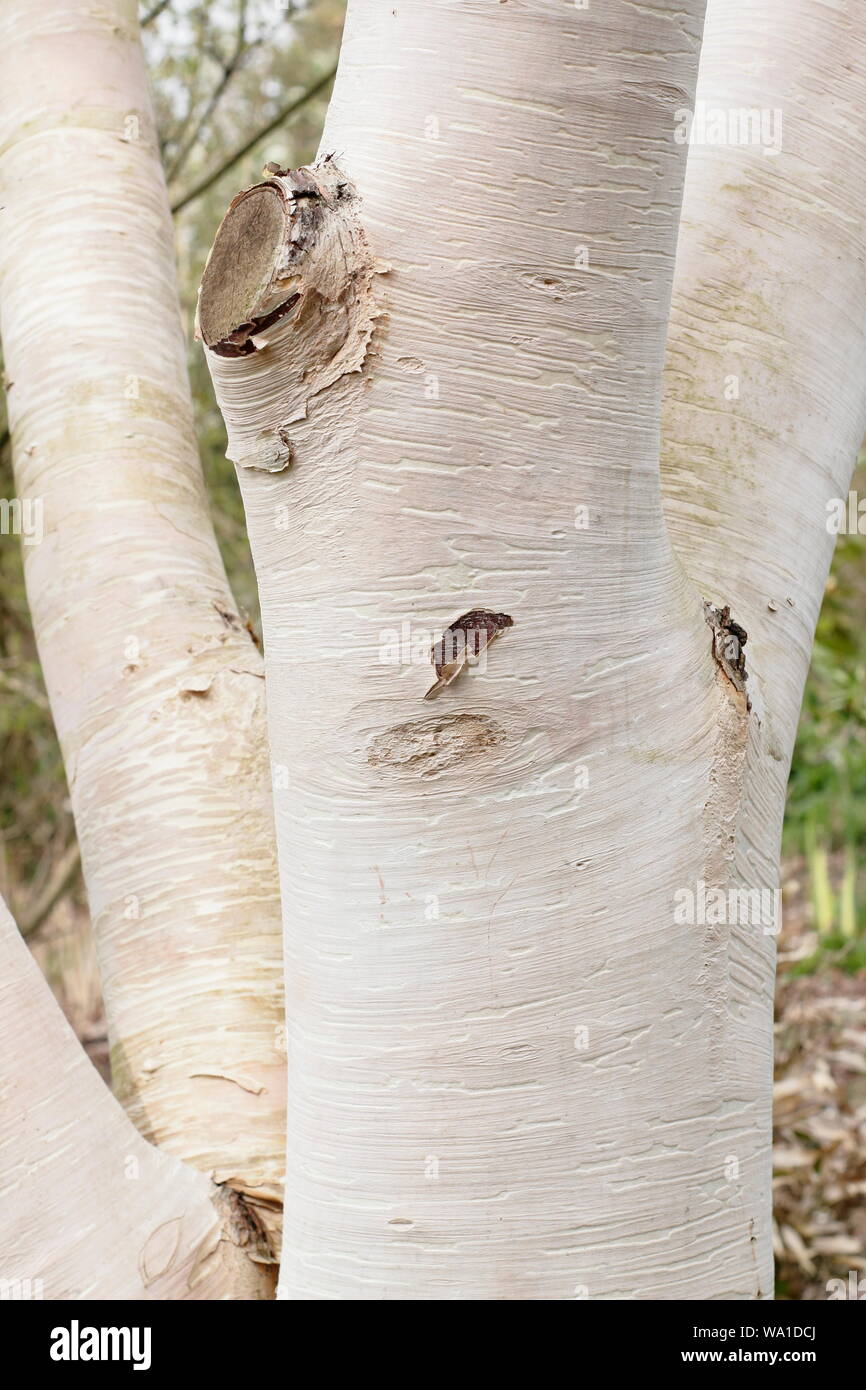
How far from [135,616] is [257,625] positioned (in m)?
1.85

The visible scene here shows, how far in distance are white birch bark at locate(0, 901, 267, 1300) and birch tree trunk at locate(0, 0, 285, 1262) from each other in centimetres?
12

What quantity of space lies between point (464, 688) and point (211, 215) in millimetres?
4150

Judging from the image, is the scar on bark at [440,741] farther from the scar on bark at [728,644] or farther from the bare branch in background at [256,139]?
the bare branch in background at [256,139]

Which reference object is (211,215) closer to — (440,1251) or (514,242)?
(514,242)

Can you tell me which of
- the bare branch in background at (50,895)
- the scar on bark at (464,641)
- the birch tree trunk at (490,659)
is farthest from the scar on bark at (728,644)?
the bare branch in background at (50,895)

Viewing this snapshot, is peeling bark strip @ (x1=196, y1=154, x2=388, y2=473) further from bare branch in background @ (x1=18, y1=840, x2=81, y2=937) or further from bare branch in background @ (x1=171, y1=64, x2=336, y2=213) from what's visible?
bare branch in background @ (x1=18, y1=840, x2=81, y2=937)

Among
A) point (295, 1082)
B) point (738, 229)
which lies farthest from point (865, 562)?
point (295, 1082)

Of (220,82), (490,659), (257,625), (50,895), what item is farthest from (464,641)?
(50,895)

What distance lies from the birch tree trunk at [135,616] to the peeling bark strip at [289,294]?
56 centimetres

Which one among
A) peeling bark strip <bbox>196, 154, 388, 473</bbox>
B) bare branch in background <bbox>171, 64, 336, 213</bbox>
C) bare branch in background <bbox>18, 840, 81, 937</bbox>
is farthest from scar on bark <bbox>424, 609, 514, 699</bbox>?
bare branch in background <bbox>18, 840, 81, 937</bbox>

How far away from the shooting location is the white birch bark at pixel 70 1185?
0.98m

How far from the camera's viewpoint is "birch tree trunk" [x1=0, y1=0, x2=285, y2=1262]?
128 centimetres

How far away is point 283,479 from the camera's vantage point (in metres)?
0.90

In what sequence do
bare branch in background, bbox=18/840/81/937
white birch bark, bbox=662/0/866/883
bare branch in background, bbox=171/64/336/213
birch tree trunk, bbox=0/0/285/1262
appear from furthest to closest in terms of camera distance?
bare branch in background, bbox=18/840/81/937
bare branch in background, bbox=171/64/336/213
birch tree trunk, bbox=0/0/285/1262
white birch bark, bbox=662/0/866/883
